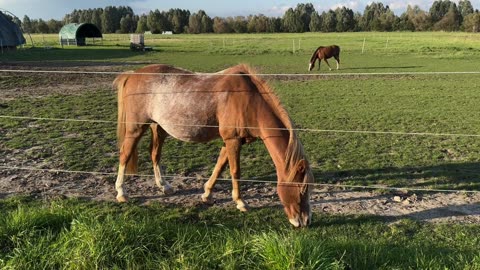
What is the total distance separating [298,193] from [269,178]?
6.29 feet

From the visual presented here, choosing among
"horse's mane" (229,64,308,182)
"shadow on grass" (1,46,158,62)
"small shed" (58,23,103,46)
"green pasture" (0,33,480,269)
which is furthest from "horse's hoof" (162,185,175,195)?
"small shed" (58,23,103,46)

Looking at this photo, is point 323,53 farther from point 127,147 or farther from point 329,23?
point 329,23

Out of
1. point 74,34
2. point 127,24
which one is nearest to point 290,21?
point 127,24

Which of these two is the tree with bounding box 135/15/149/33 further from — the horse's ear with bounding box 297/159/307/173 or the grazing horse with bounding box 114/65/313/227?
the horse's ear with bounding box 297/159/307/173

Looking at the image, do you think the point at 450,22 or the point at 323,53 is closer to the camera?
the point at 323,53

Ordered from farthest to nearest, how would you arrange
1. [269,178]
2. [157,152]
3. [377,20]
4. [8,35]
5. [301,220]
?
[377,20]
[8,35]
[269,178]
[157,152]
[301,220]

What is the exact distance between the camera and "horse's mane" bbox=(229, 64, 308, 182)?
429cm

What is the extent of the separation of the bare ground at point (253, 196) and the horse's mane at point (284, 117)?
1.05 metres

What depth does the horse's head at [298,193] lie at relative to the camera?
4164 millimetres

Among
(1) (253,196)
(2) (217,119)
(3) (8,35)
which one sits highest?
(3) (8,35)

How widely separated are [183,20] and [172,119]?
307ft

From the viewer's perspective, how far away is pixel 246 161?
6.84 m

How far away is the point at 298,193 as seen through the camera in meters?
4.19

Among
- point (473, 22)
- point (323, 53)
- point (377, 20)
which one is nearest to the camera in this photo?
point (323, 53)
